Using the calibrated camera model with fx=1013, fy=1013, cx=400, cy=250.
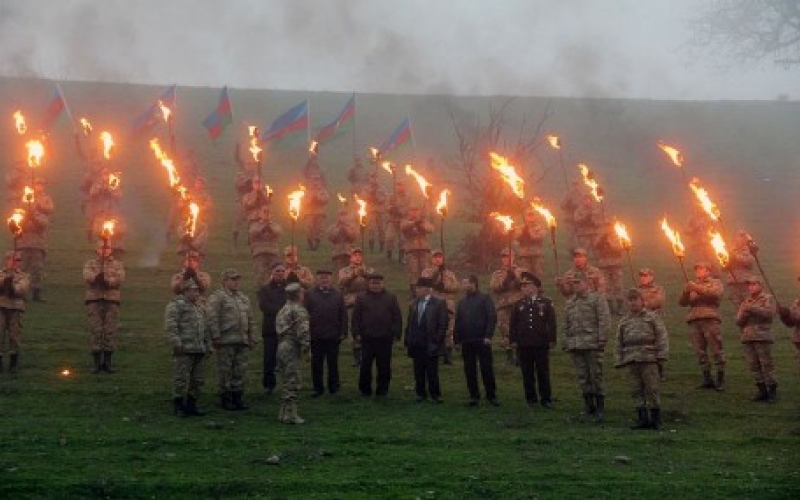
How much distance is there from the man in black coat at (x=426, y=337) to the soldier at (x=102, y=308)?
5189mm

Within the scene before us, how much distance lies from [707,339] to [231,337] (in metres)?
8.24

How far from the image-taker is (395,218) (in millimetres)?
28984

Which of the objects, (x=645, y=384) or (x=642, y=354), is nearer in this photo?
(x=645, y=384)

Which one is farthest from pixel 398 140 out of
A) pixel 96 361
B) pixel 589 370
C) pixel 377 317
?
pixel 589 370

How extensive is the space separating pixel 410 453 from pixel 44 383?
691 cm

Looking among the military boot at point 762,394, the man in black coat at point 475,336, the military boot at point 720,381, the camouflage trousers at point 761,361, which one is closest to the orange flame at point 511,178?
the man in black coat at point 475,336

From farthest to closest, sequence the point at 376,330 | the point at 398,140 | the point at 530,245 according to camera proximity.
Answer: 1. the point at 398,140
2. the point at 530,245
3. the point at 376,330

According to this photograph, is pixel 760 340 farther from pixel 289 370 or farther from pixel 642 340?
pixel 289 370

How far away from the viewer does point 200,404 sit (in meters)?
15.7

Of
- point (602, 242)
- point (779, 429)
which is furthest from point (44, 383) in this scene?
point (602, 242)

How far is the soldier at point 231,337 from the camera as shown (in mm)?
15422

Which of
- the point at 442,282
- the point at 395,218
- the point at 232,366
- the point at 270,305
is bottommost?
the point at 232,366

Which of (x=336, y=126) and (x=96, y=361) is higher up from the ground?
(x=336, y=126)

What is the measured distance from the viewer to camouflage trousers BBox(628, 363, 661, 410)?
14602 mm
